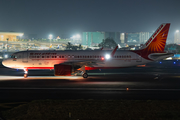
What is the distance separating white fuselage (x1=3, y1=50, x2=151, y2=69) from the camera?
3142cm

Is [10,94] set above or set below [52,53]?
below

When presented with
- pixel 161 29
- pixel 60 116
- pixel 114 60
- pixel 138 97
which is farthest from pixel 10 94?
pixel 161 29

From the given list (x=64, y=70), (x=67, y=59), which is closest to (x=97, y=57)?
(x=67, y=59)

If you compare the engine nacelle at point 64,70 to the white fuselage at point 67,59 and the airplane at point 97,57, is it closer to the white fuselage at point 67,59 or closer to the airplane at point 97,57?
the airplane at point 97,57

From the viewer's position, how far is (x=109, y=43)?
604ft

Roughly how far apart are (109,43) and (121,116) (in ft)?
571

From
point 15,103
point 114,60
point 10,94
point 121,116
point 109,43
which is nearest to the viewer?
point 121,116

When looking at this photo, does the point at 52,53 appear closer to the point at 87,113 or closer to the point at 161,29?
the point at 161,29

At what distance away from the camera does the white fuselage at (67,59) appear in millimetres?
31422

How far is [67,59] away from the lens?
3178 centimetres

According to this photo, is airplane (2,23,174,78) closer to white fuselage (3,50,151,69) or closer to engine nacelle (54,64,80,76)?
white fuselage (3,50,151,69)

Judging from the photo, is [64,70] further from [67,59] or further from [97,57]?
[97,57]

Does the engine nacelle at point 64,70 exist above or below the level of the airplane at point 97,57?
below

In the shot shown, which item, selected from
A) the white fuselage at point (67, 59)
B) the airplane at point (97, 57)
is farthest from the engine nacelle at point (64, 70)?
the white fuselage at point (67, 59)
